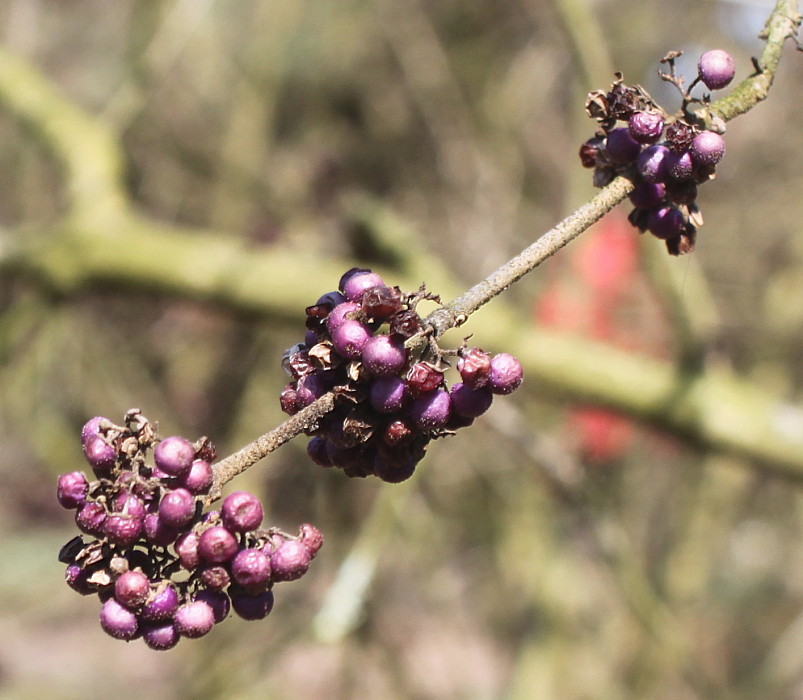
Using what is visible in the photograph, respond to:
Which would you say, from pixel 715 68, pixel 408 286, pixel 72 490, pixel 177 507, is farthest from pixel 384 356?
pixel 408 286

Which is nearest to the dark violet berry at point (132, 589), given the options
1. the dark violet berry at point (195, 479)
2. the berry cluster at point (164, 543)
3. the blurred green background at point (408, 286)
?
the berry cluster at point (164, 543)

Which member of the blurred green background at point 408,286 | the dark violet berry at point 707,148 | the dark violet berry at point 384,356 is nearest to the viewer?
the dark violet berry at point 384,356

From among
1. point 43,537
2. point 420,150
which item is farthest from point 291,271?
point 420,150

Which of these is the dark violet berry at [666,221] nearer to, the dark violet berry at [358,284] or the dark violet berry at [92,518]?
the dark violet berry at [358,284]

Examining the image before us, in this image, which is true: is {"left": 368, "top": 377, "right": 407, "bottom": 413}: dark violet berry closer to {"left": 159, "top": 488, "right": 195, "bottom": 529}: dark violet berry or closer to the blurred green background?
{"left": 159, "top": 488, "right": 195, "bottom": 529}: dark violet berry

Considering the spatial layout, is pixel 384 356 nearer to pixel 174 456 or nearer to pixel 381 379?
pixel 381 379

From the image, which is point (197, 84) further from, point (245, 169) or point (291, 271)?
point (291, 271)
